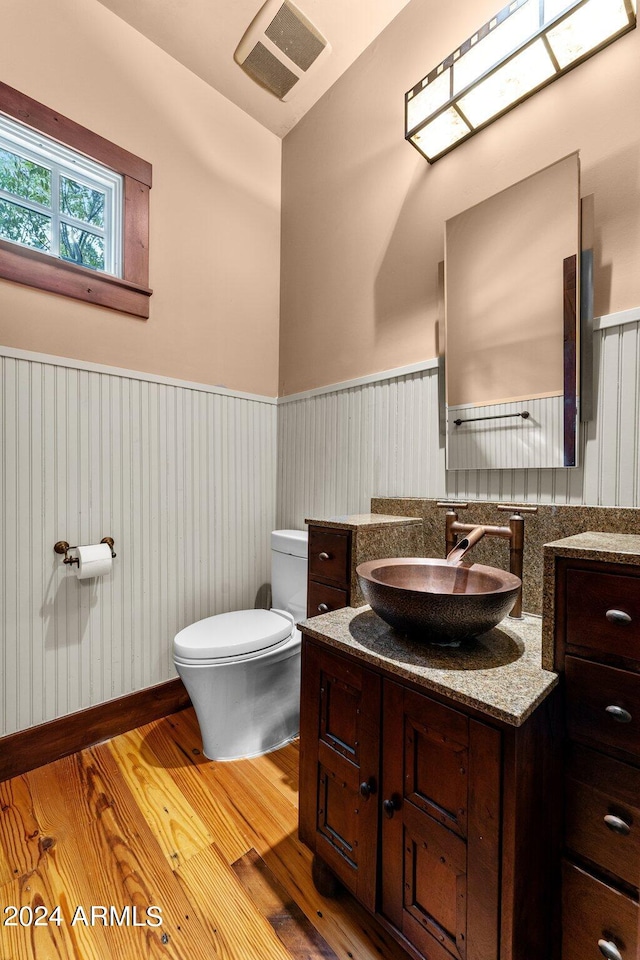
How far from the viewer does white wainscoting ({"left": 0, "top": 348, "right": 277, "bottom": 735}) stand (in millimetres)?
1504

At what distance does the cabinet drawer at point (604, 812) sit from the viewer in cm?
75

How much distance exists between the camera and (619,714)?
0.75 metres

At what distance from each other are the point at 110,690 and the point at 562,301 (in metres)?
2.16

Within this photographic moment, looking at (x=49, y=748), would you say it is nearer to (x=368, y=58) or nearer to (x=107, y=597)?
(x=107, y=597)

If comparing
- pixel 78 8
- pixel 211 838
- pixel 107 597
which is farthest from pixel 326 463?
pixel 78 8

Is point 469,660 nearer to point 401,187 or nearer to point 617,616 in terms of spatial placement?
point 617,616

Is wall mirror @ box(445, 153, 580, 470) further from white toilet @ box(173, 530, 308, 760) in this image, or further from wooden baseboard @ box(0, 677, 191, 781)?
wooden baseboard @ box(0, 677, 191, 781)

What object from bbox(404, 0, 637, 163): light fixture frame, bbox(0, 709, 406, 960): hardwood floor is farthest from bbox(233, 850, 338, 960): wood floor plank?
bbox(404, 0, 637, 163): light fixture frame

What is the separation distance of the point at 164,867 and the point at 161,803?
9.7 inches

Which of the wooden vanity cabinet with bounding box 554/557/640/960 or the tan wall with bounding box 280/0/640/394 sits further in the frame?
the tan wall with bounding box 280/0/640/394

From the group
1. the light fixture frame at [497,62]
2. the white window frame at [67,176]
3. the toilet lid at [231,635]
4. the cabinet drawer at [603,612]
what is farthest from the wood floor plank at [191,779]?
the light fixture frame at [497,62]

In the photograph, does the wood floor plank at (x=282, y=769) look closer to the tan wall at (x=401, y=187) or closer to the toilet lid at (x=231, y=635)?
the toilet lid at (x=231, y=635)

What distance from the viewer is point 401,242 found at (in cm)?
167

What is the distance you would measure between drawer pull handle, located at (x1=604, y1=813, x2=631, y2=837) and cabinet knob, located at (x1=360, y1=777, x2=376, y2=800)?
0.44m
